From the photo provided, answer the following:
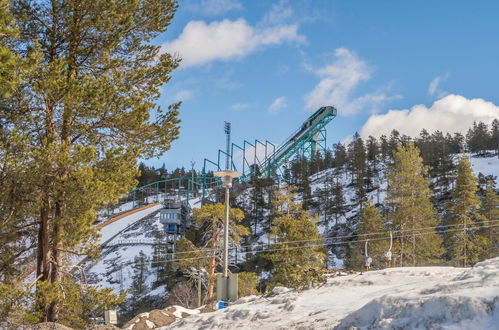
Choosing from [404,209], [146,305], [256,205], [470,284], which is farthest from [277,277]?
[256,205]

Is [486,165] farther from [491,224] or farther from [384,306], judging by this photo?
[384,306]

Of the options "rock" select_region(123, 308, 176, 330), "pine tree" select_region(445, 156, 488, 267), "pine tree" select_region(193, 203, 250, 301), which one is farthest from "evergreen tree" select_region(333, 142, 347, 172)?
"rock" select_region(123, 308, 176, 330)

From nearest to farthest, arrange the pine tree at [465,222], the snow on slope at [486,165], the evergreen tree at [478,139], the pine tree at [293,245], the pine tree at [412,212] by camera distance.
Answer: the pine tree at [293,245] < the pine tree at [412,212] < the pine tree at [465,222] < the snow on slope at [486,165] < the evergreen tree at [478,139]

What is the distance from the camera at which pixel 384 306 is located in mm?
5781

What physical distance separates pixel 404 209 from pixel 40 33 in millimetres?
27494

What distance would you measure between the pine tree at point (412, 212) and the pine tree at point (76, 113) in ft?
80.4

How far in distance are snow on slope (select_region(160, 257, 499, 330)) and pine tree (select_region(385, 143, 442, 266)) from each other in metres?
22.0

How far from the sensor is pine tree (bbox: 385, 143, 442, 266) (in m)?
32.0

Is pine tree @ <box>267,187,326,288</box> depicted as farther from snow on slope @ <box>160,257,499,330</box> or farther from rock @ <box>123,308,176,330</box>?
snow on slope @ <box>160,257,499,330</box>

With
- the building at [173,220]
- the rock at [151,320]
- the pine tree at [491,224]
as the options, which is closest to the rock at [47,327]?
the rock at [151,320]

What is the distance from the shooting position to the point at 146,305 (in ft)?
140

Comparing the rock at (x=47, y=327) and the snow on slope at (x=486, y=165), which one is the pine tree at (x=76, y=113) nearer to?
the rock at (x=47, y=327)

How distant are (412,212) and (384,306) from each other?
28094 millimetres

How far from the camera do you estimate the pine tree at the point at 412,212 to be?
3197 centimetres
